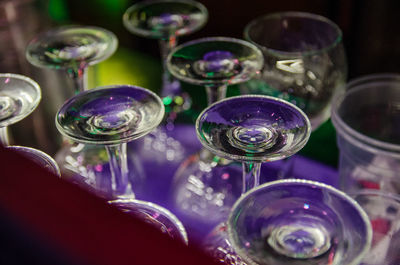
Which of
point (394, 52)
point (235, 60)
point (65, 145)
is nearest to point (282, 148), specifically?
point (235, 60)

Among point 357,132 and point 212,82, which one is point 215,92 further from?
point 357,132

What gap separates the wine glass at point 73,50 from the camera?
1.91ft

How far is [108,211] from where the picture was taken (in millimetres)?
265

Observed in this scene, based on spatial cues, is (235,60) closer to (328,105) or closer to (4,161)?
(328,105)

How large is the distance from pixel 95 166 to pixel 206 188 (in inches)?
5.8

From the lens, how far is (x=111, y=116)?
18.9 inches

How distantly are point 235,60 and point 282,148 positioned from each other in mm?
170

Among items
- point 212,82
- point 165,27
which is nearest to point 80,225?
point 212,82

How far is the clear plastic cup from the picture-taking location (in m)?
0.51

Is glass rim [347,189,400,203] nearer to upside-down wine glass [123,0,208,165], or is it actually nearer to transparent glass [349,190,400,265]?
transparent glass [349,190,400,265]

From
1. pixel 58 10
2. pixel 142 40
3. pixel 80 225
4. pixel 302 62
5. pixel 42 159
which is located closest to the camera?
pixel 80 225

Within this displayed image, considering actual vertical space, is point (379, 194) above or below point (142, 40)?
above

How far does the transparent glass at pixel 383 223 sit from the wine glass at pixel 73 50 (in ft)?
1.14

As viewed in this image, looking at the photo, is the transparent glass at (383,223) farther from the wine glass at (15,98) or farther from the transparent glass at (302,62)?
the wine glass at (15,98)
